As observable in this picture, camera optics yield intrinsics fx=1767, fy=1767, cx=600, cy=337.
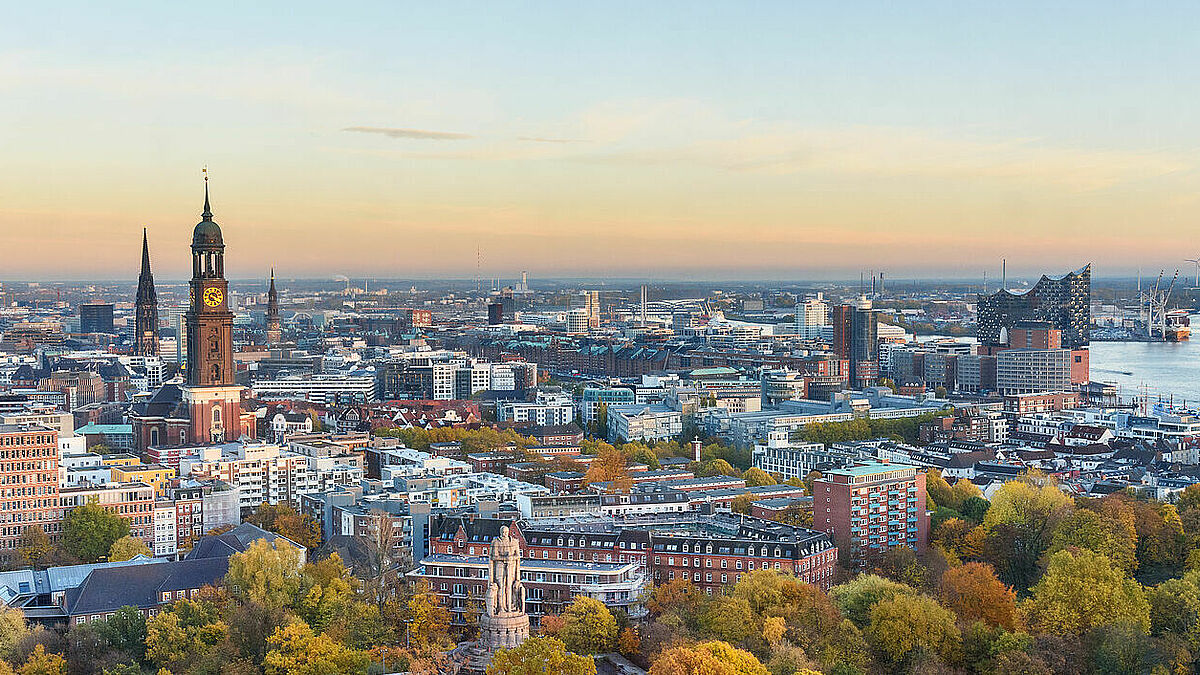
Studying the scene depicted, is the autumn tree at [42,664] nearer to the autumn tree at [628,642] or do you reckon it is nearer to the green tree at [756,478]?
the autumn tree at [628,642]

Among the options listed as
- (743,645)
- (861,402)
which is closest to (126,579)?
(743,645)

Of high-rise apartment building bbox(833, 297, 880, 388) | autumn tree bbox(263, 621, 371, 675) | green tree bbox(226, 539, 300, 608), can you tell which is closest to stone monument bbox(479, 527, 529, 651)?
autumn tree bbox(263, 621, 371, 675)

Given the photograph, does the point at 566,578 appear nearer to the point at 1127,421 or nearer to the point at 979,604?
the point at 979,604

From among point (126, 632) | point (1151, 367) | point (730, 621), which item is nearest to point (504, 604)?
point (730, 621)

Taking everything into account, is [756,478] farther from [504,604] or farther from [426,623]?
[504,604]

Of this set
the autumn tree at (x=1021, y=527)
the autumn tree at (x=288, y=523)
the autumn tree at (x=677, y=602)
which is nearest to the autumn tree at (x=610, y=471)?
the autumn tree at (x=288, y=523)
